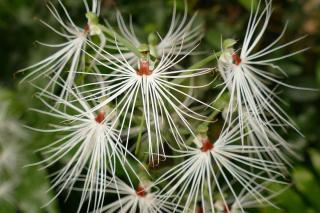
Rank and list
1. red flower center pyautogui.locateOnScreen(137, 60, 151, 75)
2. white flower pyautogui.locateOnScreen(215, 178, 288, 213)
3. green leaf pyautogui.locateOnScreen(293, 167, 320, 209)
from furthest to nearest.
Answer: green leaf pyautogui.locateOnScreen(293, 167, 320, 209)
white flower pyautogui.locateOnScreen(215, 178, 288, 213)
red flower center pyautogui.locateOnScreen(137, 60, 151, 75)

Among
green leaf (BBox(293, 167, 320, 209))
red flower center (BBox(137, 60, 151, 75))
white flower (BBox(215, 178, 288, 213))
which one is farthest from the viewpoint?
green leaf (BBox(293, 167, 320, 209))

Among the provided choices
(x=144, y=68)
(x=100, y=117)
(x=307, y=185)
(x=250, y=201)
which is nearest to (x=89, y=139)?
(x=100, y=117)

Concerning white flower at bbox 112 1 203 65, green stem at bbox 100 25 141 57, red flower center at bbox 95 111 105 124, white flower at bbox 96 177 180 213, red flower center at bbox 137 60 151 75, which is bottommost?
white flower at bbox 96 177 180 213

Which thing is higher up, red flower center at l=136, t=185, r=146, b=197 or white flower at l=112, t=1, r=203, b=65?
white flower at l=112, t=1, r=203, b=65

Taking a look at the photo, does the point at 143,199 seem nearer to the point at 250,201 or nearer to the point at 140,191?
the point at 140,191

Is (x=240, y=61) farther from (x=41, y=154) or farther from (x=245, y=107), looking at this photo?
(x=41, y=154)

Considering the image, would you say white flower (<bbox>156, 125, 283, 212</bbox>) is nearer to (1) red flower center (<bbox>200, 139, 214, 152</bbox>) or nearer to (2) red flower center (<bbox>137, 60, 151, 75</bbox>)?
(1) red flower center (<bbox>200, 139, 214, 152</bbox>)

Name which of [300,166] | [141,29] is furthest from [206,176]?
[141,29]

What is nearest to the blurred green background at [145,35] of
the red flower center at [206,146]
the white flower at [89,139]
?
the white flower at [89,139]

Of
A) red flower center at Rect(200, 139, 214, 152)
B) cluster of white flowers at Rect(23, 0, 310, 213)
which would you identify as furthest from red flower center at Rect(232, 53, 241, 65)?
red flower center at Rect(200, 139, 214, 152)
